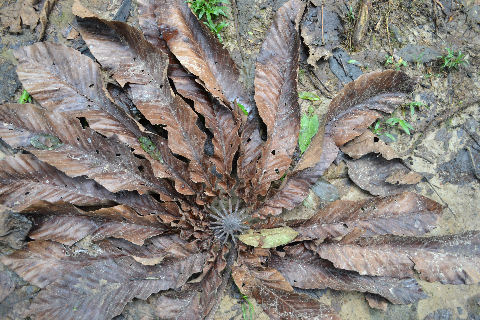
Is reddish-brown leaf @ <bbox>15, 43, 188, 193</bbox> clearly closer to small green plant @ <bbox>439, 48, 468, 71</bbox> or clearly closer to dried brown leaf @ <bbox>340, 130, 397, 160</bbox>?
dried brown leaf @ <bbox>340, 130, 397, 160</bbox>

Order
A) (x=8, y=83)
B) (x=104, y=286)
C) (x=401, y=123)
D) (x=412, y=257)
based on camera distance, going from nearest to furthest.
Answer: (x=104, y=286), (x=412, y=257), (x=8, y=83), (x=401, y=123)

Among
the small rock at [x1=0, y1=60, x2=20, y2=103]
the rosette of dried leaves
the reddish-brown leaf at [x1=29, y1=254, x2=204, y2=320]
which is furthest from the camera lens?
the small rock at [x1=0, y1=60, x2=20, y2=103]

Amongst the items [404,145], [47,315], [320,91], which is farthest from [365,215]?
[47,315]

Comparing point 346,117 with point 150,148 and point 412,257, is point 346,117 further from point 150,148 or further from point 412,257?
point 150,148

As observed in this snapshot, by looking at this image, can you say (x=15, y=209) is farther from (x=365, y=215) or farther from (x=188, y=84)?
(x=365, y=215)

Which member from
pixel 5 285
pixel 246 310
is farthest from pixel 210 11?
pixel 5 285

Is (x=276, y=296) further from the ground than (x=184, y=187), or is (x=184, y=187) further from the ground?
(x=184, y=187)

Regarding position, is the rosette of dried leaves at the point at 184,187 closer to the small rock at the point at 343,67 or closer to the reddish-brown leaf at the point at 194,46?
the reddish-brown leaf at the point at 194,46

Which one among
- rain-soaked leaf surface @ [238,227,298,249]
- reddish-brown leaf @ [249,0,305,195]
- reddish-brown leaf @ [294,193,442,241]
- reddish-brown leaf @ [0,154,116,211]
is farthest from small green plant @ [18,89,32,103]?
reddish-brown leaf @ [294,193,442,241]

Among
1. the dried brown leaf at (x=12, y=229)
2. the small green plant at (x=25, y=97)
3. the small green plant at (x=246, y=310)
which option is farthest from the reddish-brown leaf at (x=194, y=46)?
the dried brown leaf at (x=12, y=229)
